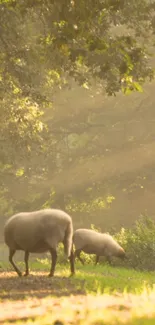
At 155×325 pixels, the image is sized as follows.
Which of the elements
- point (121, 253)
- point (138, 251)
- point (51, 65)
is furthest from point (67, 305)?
point (138, 251)

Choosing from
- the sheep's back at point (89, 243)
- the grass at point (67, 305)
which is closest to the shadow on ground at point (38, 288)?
the grass at point (67, 305)

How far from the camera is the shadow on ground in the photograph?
6.76 m

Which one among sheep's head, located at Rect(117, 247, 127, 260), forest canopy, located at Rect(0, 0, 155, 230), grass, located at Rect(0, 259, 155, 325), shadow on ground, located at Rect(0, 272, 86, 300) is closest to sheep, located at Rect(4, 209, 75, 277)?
shadow on ground, located at Rect(0, 272, 86, 300)

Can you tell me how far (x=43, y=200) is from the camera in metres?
37.8

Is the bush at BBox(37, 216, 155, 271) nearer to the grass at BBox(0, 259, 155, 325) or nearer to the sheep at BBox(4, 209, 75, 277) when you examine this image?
the sheep at BBox(4, 209, 75, 277)

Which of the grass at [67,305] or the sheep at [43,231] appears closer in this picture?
the grass at [67,305]

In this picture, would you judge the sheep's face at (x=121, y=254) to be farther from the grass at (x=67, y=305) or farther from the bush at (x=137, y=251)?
the grass at (x=67, y=305)

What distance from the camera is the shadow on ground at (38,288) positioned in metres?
6.76

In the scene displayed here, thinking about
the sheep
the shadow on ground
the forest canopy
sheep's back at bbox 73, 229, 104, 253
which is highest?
the forest canopy

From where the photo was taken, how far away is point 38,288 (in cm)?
746

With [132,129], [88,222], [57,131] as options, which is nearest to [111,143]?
[132,129]

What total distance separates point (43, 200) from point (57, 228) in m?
28.8

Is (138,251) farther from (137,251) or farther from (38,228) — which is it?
(38,228)

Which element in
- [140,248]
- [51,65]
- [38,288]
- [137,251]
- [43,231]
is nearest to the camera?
[38,288]
